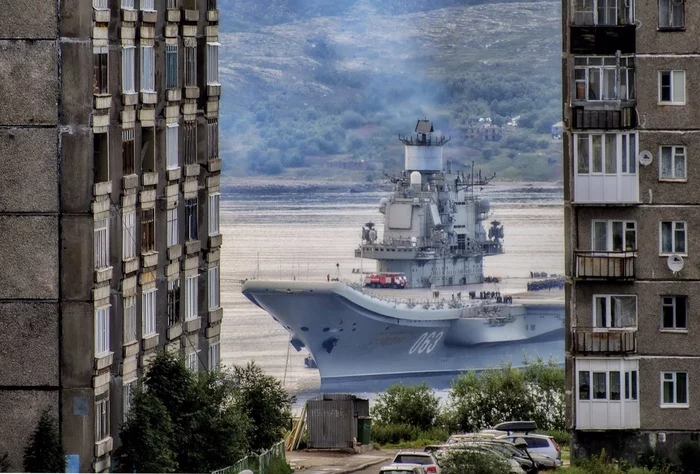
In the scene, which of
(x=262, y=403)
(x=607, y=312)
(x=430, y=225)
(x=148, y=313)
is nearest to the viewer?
(x=148, y=313)

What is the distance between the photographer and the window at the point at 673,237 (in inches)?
1483

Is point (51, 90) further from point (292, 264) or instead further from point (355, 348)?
point (292, 264)

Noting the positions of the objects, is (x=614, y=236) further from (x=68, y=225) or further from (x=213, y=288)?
(x=68, y=225)

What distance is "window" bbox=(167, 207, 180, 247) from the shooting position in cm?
3756

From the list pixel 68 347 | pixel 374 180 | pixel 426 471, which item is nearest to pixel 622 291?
pixel 426 471

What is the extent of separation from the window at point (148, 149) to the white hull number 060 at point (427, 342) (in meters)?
85.2

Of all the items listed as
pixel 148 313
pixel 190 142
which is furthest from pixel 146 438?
pixel 190 142

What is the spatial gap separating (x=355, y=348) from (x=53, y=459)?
8384 cm

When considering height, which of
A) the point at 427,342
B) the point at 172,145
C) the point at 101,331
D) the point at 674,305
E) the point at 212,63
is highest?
the point at 212,63

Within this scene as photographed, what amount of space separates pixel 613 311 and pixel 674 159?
3.20 metres

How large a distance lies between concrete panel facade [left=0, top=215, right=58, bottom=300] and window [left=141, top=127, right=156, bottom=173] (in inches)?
134

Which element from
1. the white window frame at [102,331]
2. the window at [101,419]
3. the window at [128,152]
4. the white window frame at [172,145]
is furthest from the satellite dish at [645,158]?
the window at [101,419]

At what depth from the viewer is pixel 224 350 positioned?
395ft

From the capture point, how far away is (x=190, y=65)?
3916cm
